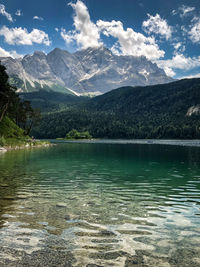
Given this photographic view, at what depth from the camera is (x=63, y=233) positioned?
33.1 feet

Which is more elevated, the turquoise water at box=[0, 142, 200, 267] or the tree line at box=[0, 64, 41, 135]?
the tree line at box=[0, 64, 41, 135]

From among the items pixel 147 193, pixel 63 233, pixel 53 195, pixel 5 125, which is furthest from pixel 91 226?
pixel 5 125

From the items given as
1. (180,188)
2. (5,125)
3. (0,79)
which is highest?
(0,79)

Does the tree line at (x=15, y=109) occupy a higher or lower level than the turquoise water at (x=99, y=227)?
higher

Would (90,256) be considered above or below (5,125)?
below

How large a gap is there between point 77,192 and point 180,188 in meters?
9.08

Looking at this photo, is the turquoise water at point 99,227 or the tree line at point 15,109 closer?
the turquoise water at point 99,227

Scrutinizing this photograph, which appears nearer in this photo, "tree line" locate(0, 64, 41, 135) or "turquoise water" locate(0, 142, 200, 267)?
"turquoise water" locate(0, 142, 200, 267)

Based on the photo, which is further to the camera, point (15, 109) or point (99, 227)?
point (15, 109)

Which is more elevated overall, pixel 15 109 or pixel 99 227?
pixel 15 109

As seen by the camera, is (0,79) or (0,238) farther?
(0,79)

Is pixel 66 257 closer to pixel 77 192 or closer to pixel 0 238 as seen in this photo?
pixel 0 238

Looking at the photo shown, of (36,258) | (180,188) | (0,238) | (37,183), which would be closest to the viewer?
(36,258)

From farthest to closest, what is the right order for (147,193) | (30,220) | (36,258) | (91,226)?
1. (147,193)
2. (30,220)
3. (91,226)
4. (36,258)
